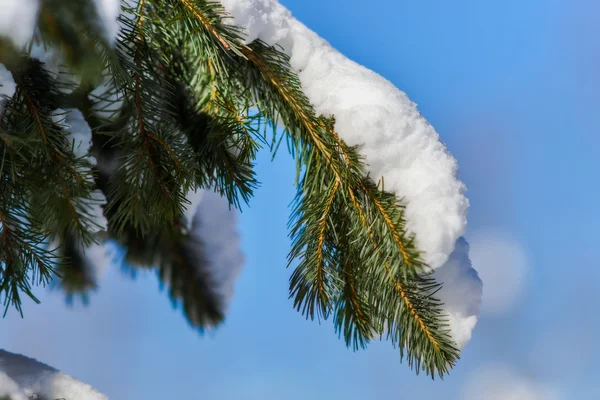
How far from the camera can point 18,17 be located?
0.55 m

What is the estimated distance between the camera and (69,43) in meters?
0.58

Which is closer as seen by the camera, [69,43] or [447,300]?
[69,43]

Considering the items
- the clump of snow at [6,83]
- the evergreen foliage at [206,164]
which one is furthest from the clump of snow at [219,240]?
the clump of snow at [6,83]

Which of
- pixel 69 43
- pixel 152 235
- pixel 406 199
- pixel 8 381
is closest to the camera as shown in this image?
pixel 69 43

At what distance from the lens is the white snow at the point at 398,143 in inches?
27.3

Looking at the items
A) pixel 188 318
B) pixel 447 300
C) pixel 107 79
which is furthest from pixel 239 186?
pixel 188 318

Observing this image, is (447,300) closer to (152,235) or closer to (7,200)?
(7,200)

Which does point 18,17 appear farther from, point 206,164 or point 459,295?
point 459,295

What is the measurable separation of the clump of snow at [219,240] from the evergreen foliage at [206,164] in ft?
1.50

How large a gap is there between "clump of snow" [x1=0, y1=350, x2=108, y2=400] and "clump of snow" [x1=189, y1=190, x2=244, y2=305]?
1.52 ft

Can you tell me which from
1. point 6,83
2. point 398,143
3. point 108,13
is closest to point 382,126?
point 398,143

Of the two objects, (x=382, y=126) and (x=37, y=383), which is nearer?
(x=382, y=126)

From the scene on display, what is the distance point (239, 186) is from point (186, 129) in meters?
0.13

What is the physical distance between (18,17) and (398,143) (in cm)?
48
